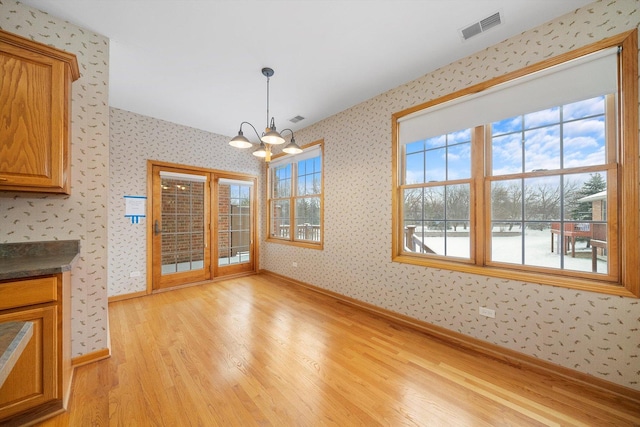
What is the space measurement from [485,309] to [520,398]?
0.74m

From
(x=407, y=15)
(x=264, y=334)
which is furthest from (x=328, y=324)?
(x=407, y=15)

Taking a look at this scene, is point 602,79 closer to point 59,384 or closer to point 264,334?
point 264,334

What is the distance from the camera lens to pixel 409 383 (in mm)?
1905

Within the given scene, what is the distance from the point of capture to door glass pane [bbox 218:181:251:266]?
483 cm

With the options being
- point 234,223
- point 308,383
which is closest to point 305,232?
point 234,223

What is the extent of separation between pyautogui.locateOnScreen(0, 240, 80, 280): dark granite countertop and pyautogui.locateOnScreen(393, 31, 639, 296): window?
3.24 meters

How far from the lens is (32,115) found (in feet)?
5.64

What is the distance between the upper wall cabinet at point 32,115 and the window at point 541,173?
10.8 ft

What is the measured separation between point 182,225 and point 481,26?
4876 mm

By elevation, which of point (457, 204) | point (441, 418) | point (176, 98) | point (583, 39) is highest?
point (176, 98)

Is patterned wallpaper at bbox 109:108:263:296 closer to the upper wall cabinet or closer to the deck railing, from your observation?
the upper wall cabinet

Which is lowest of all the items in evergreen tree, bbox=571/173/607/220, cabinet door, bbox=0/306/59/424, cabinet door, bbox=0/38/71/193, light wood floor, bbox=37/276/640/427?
light wood floor, bbox=37/276/640/427

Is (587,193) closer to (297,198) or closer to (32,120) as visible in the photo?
(297,198)

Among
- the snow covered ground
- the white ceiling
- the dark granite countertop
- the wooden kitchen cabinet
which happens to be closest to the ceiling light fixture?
the white ceiling
